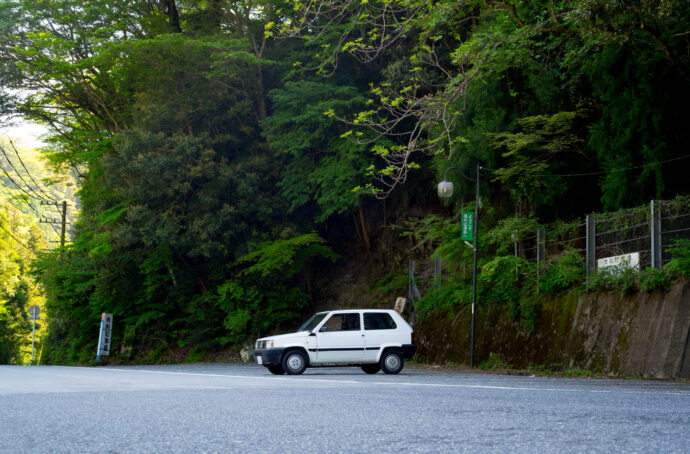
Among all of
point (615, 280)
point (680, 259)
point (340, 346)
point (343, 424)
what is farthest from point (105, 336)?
point (343, 424)

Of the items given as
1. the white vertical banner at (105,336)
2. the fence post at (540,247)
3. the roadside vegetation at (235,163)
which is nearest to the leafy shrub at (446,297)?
the roadside vegetation at (235,163)

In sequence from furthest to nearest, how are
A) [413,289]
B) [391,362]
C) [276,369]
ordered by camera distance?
[413,289], [276,369], [391,362]

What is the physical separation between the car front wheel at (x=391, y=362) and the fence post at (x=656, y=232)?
6.31 m

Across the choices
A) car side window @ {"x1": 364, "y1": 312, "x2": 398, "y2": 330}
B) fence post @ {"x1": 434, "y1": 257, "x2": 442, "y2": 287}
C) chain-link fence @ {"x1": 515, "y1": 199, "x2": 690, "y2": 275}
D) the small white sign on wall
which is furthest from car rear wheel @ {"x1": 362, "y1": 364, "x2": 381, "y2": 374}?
fence post @ {"x1": 434, "y1": 257, "x2": 442, "y2": 287}

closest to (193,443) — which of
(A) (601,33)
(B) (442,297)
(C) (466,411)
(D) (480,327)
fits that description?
(C) (466,411)

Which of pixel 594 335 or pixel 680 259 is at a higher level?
pixel 680 259

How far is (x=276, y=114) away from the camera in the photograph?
107 feet

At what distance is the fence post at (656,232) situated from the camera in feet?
51.8

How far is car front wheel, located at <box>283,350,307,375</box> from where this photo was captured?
17.3 metres

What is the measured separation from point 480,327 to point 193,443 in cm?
1993

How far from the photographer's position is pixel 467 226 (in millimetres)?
23188

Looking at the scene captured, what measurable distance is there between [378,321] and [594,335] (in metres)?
5.26

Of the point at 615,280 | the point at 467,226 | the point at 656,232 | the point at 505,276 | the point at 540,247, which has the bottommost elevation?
the point at 615,280

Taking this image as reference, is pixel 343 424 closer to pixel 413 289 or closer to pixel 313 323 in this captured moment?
pixel 313 323
